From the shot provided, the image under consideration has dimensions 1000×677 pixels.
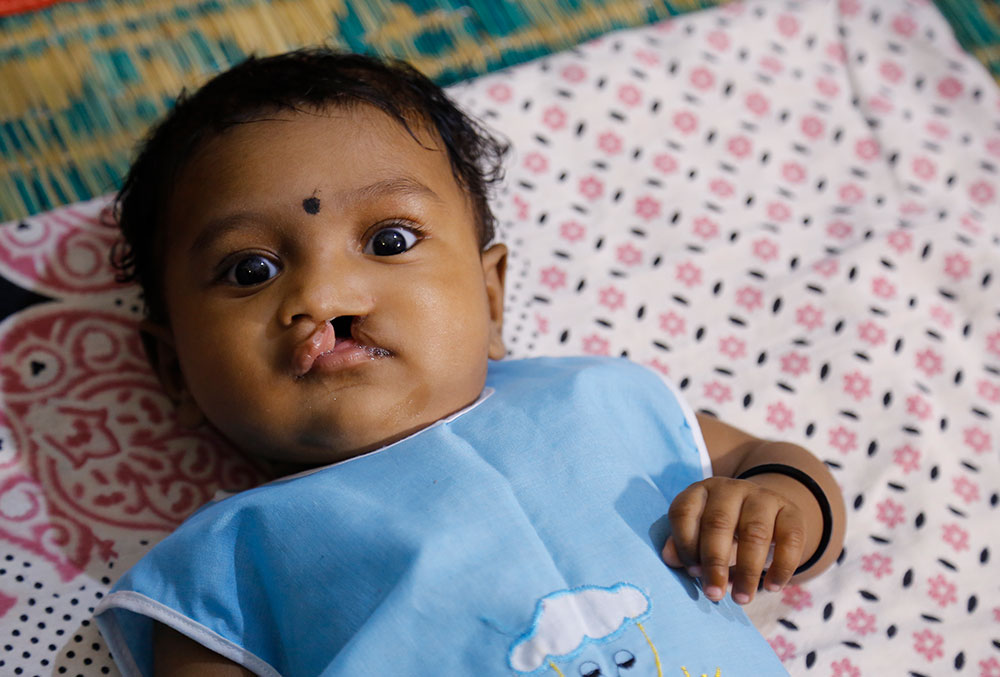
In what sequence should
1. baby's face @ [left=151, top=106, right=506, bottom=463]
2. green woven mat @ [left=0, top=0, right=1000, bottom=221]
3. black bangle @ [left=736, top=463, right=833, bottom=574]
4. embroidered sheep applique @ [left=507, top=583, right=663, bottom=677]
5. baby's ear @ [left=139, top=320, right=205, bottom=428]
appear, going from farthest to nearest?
green woven mat @ [left=0, top=0, right=1000, bottom=221] < baby's ear @ [left=139, top=320, right=205, bottom=428] < black bangle @ [left=736, top=463, right=833, bottom=574] < baby's face @ [left=151, top=106, right=506, bottom=463] < embroidered sheep applique @ [left=507, top=583, right=663, bottom=677]

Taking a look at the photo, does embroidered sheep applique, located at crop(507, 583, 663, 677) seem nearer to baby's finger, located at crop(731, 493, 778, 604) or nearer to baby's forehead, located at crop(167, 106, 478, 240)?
baby's finger, located at crop(731, 493, 778, 604)

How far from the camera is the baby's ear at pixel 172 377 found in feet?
3.98

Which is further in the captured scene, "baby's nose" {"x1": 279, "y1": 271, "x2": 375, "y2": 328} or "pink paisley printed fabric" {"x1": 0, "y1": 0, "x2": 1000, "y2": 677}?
"pink paisley printed fabric" {"x1": 0, "y1": 0, "x2": 1000, "y2": 677}

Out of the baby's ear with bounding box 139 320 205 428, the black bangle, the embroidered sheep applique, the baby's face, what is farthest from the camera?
the baby's ear with bounding box 139 320 205 428

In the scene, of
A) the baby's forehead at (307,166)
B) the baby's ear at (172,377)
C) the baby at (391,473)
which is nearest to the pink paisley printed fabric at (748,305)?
the baby's ear at (172,377)

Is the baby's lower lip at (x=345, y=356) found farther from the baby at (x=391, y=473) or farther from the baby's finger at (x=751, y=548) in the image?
the baby's finger at (x=751, y=548)

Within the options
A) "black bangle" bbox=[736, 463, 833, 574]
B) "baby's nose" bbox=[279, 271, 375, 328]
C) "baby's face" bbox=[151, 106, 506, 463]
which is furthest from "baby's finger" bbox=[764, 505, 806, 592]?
"baby's nose" bbox=[279, 271, 375, 328]

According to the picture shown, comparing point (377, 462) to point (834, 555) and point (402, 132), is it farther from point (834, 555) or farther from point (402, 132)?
point (834, 555)

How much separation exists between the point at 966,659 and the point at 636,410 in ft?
1.77

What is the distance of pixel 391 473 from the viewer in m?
1.01

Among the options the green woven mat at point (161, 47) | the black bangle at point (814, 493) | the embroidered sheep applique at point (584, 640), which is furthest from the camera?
the green woven mat at point (161, 47)

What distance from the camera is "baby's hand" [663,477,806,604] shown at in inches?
38.5

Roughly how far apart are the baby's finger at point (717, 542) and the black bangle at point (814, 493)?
0.13 meters

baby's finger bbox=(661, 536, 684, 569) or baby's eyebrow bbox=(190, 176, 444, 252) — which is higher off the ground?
baby's eyebrow bbox=(190, 176, 444, 252)
